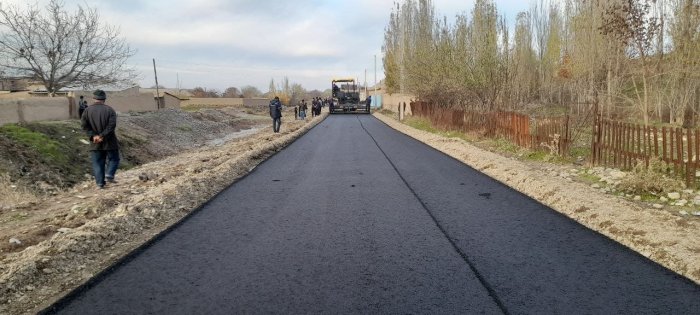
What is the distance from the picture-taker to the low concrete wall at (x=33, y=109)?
51.5 feet

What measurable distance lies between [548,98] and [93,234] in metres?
42.9

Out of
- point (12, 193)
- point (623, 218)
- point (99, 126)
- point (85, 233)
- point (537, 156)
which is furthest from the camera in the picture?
point (537, 156)

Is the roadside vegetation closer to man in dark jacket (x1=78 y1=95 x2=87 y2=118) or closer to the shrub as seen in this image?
the shrub

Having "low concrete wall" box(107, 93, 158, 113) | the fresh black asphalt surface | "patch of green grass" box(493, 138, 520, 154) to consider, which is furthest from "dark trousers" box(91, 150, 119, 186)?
"low concrete wall" box(107, 93, 158, 113)

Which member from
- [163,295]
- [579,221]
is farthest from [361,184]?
[163,295]

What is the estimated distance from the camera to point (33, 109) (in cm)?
1723

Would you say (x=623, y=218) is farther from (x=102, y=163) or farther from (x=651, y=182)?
(x=102, y=163)

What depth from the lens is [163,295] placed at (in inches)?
144

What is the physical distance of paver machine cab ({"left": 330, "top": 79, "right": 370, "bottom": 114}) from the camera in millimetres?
48688

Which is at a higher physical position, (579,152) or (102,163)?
(102,163)

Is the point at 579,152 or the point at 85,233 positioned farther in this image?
the point at 579,152

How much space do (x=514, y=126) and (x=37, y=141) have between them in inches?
565

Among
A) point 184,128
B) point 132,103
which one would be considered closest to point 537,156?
point 184,128

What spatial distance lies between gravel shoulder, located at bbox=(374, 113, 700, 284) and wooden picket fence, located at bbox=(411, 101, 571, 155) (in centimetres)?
203
